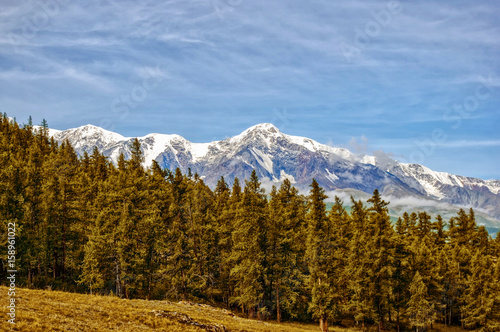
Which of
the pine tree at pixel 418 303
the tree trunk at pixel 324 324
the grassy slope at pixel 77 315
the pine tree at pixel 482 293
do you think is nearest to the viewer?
the grassy slope at pixel 77 315

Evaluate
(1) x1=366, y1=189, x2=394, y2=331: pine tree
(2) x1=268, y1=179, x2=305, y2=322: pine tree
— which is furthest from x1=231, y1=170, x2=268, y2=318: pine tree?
(1) x1=366, y1=189, x2=394, y2=331: pine tree

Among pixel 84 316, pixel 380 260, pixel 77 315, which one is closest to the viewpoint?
pixel 77 315

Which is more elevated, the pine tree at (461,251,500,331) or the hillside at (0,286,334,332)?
the hillside at (0,286,334,332)

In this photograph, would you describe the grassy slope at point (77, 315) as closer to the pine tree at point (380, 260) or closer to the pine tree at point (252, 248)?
the pine tree at point (252, 248)

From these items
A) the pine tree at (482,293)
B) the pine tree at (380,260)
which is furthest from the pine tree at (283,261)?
the pine tree at (482,293)

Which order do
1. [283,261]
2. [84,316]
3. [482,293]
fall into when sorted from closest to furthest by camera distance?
[84,316], [283,261], [482,293]

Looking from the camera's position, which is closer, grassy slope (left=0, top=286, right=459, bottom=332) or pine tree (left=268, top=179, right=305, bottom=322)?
grassy slope (left=0, top=286, right=459, bottom=332)

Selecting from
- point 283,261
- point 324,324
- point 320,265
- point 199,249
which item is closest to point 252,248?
point 283,261

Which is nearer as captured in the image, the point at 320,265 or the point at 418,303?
the point at 320,265

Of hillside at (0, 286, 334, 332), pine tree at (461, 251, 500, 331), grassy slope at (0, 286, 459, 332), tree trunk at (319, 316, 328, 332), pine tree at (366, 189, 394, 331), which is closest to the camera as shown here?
grassy slope at (0, 286, 459, 332)

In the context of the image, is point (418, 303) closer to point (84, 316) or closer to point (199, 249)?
point (199, 249)

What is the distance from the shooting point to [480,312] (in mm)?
58344

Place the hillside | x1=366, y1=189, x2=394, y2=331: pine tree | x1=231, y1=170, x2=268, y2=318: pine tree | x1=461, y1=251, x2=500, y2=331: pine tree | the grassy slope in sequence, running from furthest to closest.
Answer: x1=461, y1=251, x2=500, y2=331: pine tree → x1=366, y1=189, x2=394, y2=331: pine tree → x1=231, y1=170, x2=268, y2=318: pine tree → the hillside → the grassy slope

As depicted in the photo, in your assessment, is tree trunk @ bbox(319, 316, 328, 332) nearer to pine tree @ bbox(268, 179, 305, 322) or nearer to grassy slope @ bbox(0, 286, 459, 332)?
pine tree @ bbox(268, 179, 305, 322)
